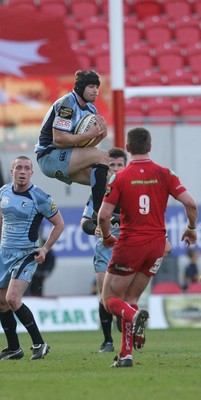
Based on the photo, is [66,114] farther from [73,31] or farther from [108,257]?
[73,31]

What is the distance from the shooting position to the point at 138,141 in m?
8.45

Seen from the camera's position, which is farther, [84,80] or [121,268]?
[84,80]

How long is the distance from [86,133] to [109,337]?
8.84 feet

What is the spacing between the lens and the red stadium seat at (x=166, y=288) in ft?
59.5

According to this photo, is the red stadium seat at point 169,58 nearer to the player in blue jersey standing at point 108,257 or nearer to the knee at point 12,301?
the player in blue jersey standing at point 108,257

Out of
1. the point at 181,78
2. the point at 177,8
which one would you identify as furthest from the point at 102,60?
the point at 177,8

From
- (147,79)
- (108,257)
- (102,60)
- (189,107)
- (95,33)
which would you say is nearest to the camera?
(108,257)

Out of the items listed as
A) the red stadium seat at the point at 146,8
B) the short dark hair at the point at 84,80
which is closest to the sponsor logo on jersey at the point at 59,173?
the short dark hair at the point at 84,80

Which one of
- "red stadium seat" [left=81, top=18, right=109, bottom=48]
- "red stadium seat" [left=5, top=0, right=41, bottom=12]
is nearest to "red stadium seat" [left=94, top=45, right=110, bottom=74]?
"red stadium seat" [left=81, top=18, right=109, bottom=48]

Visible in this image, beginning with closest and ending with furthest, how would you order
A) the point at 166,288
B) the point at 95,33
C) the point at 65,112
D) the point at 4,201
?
the point at 65,112
the point at 4,201
the point at 166,288
the point at 95,33

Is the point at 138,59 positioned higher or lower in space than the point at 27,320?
higher

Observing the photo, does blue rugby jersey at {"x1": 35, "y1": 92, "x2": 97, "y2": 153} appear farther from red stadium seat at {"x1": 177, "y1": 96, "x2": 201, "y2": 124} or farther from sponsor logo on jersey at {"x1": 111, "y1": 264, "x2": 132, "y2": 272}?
red stadium seat at {"x1": 177, "y1": 96, "x2": 201, "y2": 124}

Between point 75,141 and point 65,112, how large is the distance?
0.28 m

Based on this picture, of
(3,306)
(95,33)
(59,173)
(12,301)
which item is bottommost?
(3,306)
